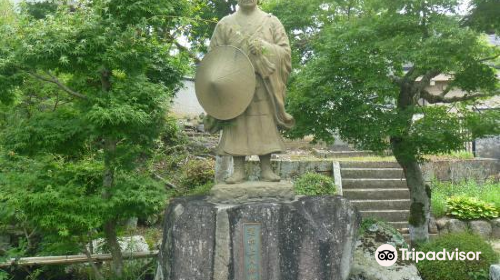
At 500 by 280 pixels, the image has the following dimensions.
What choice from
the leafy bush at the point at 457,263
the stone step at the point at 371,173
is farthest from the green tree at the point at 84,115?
the stone step at the point at 371,173

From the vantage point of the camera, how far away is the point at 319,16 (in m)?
8.69

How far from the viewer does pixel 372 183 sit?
34.2 feet

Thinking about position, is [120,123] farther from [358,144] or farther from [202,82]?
[358,144]

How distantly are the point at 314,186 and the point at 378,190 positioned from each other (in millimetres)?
2084

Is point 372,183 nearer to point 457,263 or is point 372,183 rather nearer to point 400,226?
point 400,226

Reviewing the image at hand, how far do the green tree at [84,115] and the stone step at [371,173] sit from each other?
18.5 feet

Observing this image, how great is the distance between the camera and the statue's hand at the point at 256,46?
549 cm

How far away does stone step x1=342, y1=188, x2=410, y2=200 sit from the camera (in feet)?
32.9

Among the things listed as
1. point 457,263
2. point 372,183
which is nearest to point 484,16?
point 457,263

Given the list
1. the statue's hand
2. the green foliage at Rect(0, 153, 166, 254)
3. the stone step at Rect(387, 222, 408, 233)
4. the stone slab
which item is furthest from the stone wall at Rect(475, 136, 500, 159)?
the green foliage at Rect(0, 153, 166, 254)

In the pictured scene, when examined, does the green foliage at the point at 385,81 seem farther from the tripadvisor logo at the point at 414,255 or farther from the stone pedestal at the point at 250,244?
the stone pedestal at the point at 250,244

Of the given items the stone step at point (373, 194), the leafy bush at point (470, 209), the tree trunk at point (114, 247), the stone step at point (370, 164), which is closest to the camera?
the tree trunk at point (114, 247)

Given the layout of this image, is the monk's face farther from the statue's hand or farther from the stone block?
the stone block

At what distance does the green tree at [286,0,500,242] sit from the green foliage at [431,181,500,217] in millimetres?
2971
